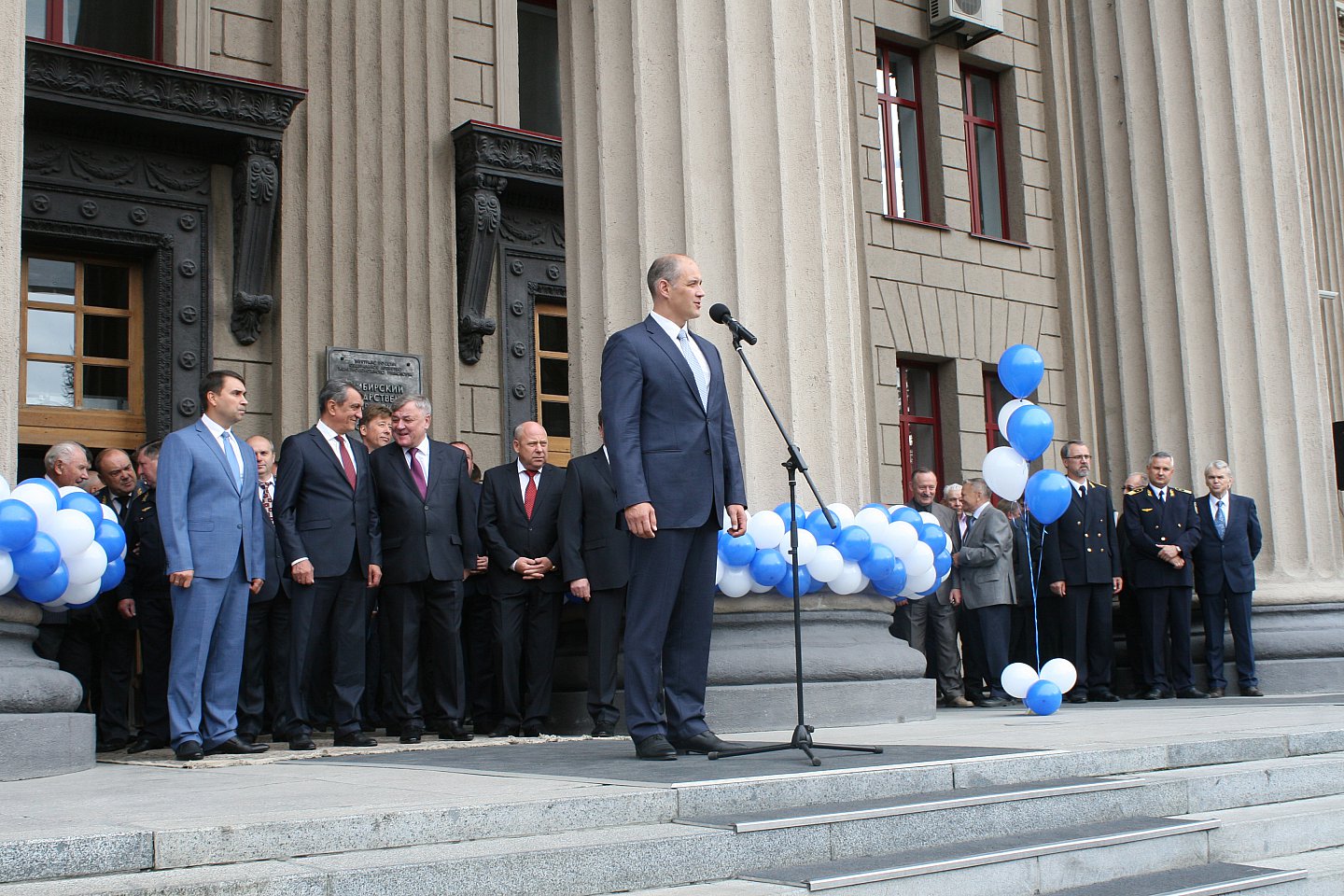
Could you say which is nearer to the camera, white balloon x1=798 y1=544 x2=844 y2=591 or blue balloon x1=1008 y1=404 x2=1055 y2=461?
white balloon x1=798 y1=544 x2=844 y2=591

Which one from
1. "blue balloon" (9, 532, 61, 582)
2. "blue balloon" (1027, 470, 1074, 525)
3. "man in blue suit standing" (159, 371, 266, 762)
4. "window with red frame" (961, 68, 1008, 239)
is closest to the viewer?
"blue balloon" (9, 532, 61, 582)

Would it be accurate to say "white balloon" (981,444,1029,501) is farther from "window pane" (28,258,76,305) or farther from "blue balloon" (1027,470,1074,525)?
"window pane" (28,258,76,305)

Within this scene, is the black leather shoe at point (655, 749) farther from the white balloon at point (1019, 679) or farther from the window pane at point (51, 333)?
the window pane at point (51, 333)

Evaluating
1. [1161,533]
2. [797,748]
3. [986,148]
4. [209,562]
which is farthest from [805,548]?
[986,148]

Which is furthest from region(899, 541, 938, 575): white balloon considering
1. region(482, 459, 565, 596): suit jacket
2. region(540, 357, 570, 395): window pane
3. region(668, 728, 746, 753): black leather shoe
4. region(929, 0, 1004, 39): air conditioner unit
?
region(929, 0, 1004, 39): air conditioner unit

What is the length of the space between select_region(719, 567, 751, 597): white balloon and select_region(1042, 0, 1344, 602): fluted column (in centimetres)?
561

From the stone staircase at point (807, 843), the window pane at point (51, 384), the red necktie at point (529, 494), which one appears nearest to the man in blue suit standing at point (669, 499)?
the stone staircase at point (807, 843)

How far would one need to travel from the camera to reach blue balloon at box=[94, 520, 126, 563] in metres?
7.46

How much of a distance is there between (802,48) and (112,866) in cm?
693

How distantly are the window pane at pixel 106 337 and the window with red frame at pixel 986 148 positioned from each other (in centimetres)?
1223

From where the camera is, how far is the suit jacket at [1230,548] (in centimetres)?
1206

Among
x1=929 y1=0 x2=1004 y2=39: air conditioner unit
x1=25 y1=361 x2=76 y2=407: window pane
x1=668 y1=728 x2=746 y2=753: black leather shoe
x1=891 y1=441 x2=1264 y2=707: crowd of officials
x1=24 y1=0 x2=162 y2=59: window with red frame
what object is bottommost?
x1=668 y1=728 x2=746 y2=753: black leather shoe

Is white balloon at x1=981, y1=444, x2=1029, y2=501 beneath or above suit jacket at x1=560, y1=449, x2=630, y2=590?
above

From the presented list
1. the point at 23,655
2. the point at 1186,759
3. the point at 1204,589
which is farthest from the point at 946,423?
the point at 23,655
